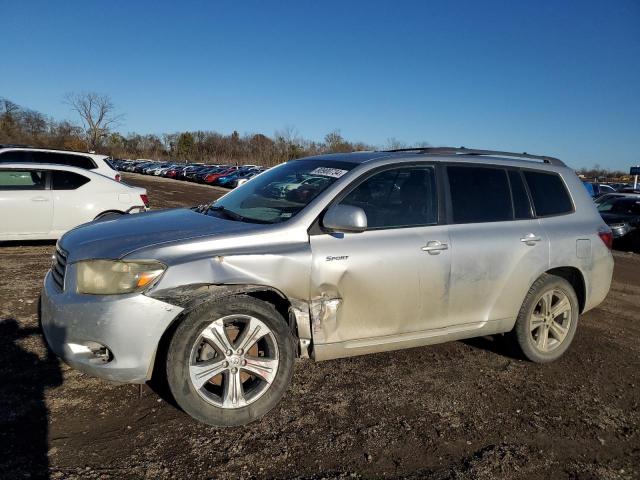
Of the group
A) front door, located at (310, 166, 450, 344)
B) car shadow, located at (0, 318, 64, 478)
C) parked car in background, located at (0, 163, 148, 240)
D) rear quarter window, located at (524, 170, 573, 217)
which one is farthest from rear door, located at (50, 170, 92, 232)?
rear quarter window, located at (524, 170, 573, 217)

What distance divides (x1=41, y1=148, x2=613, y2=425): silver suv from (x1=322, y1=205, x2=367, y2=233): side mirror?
1cm

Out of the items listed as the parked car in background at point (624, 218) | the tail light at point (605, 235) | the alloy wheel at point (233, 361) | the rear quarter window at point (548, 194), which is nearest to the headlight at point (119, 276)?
the alloy wheel at point (233, 361)

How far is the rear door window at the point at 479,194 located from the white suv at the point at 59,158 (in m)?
8.88

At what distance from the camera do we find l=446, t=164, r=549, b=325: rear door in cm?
388

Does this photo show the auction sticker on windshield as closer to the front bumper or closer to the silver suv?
the silver suv

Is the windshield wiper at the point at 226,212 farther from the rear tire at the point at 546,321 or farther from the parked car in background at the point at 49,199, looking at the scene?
the parked car in background at the point at 49,199

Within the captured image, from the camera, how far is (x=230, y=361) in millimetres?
3125

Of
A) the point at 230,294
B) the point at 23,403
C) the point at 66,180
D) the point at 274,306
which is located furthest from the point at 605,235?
the point at 66,180

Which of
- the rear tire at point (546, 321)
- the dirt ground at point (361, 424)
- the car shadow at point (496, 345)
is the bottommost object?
the dirt ground at point (361, 424)

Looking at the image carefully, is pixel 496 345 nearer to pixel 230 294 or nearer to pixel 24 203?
pixel 230 294

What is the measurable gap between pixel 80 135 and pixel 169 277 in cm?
9259

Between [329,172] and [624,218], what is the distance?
13.0 meters

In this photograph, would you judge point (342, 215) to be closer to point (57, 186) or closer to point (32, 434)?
point (32, 434)

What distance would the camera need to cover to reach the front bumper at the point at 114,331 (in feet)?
9.46
